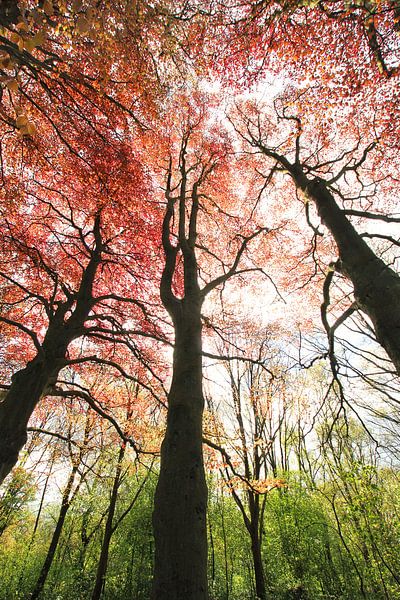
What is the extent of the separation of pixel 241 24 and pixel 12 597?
19.8 m

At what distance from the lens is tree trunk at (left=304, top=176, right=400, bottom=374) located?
2.53 meters

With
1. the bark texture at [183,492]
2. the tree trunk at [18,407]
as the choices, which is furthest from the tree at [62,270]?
the bark texture at [183,492]

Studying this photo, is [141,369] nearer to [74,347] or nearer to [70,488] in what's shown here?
[74,347]

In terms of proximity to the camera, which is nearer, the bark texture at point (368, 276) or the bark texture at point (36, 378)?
the bark texture at point (368, 276)

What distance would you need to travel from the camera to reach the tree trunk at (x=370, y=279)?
2.53 metres

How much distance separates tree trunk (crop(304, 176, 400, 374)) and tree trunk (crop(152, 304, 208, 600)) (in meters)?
1.84

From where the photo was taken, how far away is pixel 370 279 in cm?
287

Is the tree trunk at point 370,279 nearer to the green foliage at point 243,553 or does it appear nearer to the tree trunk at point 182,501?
the tree trunk at point 182,501

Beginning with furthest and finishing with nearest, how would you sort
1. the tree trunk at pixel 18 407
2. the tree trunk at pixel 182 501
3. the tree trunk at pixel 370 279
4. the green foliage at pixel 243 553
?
the green foliage at pixel 243 553, the tree trunk at pixel 18 407, the tree trunk at pixel 370 279, the tree trunk at pixel 182 501

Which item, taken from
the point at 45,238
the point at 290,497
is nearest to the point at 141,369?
the point at 45,238

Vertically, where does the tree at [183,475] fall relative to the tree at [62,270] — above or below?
below

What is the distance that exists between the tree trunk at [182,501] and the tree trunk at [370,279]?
1840mm

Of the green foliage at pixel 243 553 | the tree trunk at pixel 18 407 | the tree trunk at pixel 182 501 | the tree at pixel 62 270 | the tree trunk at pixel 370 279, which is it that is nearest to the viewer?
the tree trunk at pixel 182 501

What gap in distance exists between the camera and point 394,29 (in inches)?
174
